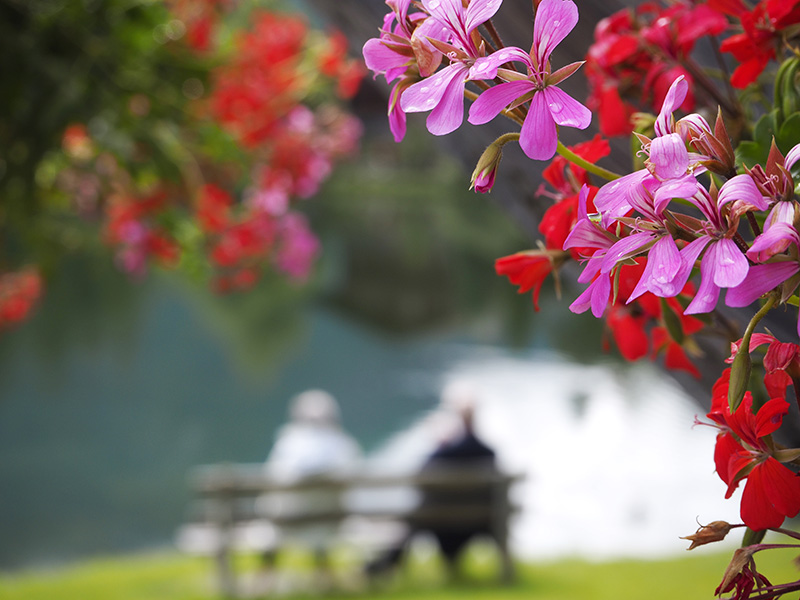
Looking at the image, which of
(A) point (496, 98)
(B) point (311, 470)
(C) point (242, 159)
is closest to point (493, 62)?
(A) point (496, 98)

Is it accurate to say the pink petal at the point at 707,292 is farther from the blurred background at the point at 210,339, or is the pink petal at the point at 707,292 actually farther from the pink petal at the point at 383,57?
the blurred background at the point at 210,339

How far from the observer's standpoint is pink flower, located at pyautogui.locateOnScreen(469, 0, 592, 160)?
19.2 inches

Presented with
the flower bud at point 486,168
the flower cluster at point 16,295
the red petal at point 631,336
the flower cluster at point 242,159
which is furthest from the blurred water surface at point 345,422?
the flower bud at point 486,168

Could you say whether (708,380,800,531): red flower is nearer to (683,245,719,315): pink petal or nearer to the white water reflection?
(683,245,719,315): pink petal

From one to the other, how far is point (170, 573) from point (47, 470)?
4823 millimetres

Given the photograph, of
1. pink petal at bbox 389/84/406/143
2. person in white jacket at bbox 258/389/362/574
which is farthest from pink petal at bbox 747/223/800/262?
person in white jacket at bbox 258/389/362/574

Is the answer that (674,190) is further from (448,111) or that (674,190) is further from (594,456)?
(594,456)

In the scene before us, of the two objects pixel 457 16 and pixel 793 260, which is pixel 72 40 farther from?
pixel 793 260

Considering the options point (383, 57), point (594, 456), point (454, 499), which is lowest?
point (383, 57)

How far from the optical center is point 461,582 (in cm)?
589

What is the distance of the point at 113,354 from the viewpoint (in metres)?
17.2

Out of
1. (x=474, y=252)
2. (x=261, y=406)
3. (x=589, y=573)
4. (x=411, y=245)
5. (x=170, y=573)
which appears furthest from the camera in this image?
(x=411, y=245)

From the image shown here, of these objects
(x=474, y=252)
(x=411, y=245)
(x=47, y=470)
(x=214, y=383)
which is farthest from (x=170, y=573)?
(x=411, y=245)

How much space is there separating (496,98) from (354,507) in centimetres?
555
